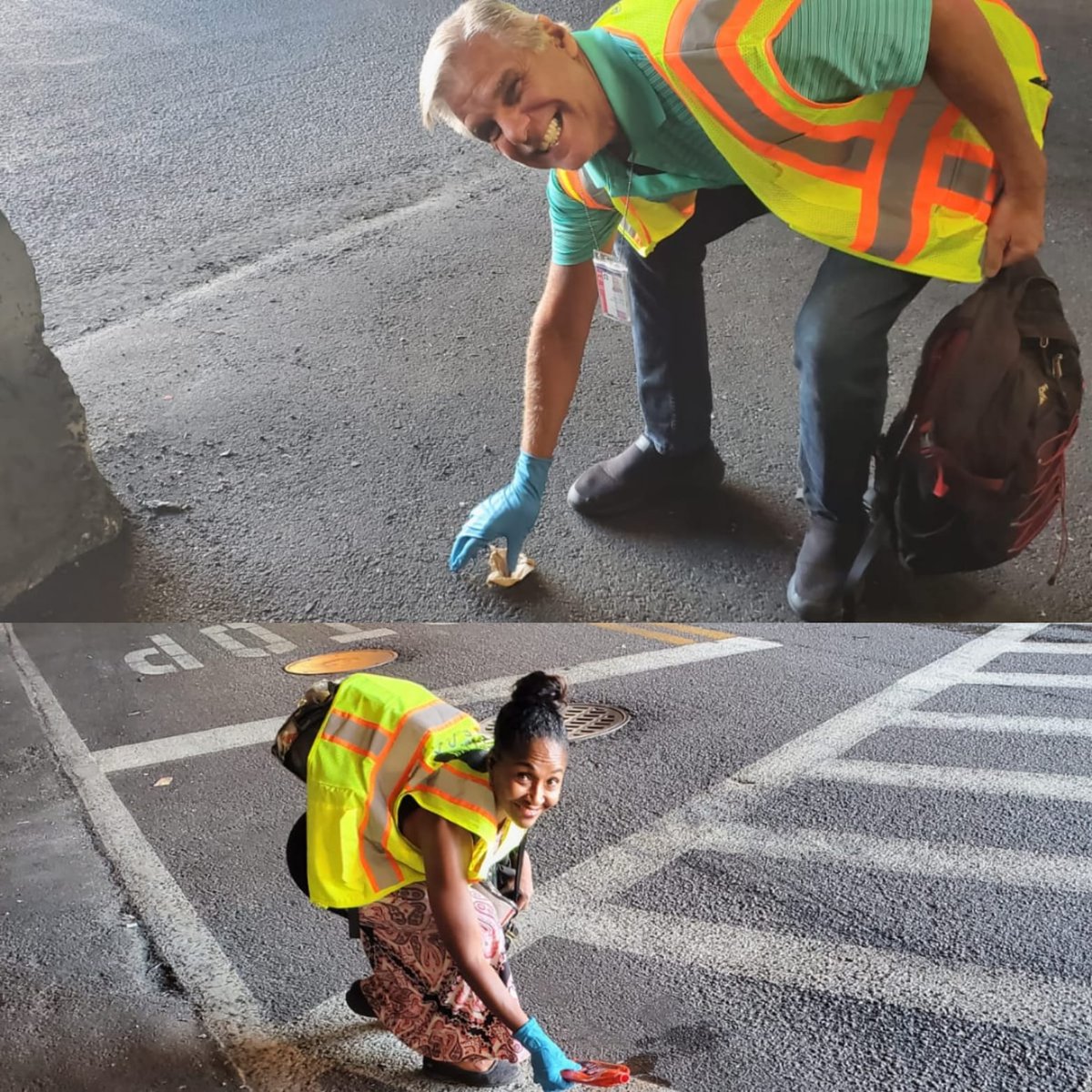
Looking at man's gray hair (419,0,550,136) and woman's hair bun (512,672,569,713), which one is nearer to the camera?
man's gray hair (419,0,550,136)

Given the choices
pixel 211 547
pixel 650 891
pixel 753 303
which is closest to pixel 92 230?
pixel 211 547

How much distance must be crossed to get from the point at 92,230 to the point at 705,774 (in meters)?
1.50

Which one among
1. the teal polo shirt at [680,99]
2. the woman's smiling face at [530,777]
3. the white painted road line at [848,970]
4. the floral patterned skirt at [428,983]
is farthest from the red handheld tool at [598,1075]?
the teal polo shirt at [680,99]

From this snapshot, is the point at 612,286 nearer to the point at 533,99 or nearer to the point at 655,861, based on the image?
the point at 533,99

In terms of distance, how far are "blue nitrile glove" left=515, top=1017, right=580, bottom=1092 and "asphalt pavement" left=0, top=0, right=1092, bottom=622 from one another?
59 centimetres

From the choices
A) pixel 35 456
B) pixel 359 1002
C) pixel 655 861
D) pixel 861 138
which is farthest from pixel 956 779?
pixel 35 456

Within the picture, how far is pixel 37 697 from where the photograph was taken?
2.17 metres

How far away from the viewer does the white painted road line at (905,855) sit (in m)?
1.90

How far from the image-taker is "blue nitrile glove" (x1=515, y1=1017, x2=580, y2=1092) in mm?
1441

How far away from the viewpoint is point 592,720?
2.17m

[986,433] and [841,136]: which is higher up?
[841,136]

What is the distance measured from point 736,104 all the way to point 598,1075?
4.38ft

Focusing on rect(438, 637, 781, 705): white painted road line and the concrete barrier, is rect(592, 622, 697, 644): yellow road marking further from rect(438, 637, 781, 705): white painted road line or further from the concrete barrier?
the concrete barrier

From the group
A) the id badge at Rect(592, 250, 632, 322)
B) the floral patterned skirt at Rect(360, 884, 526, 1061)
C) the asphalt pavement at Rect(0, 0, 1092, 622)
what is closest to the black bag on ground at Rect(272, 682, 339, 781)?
the asphalt pavement at Rect(0, 0, 1092, 622)
